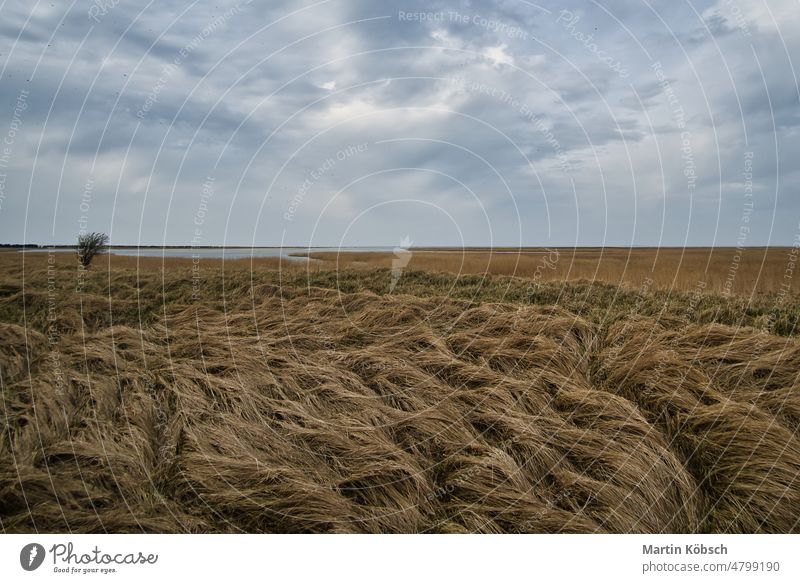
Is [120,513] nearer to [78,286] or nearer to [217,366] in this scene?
[217,366]

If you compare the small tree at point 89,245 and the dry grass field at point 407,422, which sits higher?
the small tree at point 89,245

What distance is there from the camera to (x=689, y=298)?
330 inches

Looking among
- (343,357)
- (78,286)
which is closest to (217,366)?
(343,357)

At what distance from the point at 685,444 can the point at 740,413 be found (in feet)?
2.22
